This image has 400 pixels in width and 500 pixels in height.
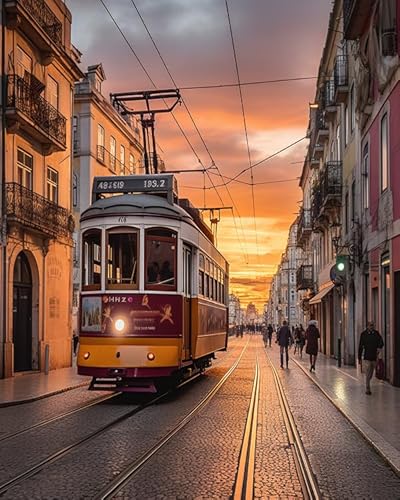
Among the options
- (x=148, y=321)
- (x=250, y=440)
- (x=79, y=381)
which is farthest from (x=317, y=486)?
(x=79, y=381)

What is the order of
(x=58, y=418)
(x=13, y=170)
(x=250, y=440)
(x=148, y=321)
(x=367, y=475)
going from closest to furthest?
(x=367, y=475)
(x=250, y=440)
(x=58, y=418)
(x=148, y=321)
(x=13, y=170)

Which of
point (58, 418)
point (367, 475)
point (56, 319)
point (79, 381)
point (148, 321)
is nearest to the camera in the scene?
point (367, 475)

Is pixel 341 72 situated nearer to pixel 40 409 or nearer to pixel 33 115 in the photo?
pixel 33 115

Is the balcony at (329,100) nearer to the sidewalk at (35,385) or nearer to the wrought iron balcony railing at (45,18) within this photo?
the wrought iron balcony railing at (45,18)

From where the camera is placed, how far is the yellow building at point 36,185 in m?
21.8

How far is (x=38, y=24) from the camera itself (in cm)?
2352

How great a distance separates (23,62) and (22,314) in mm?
8190

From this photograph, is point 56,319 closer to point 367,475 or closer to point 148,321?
point 148,321

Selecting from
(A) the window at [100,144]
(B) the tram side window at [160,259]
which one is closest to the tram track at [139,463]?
(B) the tram side window at [160,259]

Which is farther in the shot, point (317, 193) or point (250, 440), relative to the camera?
point (317, 193)

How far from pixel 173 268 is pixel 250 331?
108985 mm

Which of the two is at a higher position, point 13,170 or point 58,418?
point 13,170

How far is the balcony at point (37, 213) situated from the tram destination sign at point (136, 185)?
5838 millimetres

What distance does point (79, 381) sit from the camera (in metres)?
20.2
